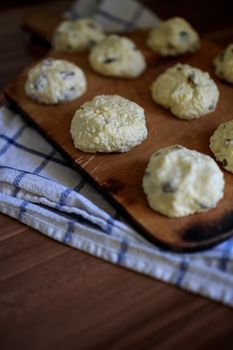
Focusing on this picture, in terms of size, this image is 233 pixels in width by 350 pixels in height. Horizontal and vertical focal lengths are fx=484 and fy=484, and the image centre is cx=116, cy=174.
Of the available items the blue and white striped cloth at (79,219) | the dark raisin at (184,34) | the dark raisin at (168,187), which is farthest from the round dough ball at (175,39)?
the dark raisin at (168,187)

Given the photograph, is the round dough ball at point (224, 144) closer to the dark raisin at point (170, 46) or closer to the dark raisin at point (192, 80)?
the dark raisin at point (192, 80)

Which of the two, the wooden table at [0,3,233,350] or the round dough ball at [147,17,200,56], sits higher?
the round dough ball at [147,17,200,56]

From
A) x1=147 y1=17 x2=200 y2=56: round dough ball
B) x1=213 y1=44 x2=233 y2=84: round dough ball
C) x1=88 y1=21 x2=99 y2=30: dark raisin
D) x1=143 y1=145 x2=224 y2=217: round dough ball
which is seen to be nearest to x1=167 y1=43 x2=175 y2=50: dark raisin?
x1=147 y1=17 x2=200 y2=56: round dough ball

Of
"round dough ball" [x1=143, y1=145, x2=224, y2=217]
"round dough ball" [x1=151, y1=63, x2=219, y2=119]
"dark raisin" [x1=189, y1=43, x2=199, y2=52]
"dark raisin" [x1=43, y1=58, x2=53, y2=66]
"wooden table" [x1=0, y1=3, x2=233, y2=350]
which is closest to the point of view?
"wooden table" [x1=0, y1=3, x2=233, y2=350]

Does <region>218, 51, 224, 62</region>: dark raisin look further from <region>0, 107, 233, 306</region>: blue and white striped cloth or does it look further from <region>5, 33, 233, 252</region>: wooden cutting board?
<region>0, 107, 233, 306</region>: blue and white striped cloth

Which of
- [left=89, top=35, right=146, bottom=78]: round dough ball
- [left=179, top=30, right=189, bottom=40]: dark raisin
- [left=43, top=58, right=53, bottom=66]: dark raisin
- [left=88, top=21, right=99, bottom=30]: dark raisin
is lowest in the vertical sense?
[left=179, top=30, right=189, bottom=40]: dark raisin

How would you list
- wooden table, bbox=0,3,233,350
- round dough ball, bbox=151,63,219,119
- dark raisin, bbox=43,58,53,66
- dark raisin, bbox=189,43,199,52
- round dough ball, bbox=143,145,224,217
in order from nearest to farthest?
wooden table, bbox=0,3,233,350 → round dough ball, bbox=143,145,224,217 → round dough ball, bbox=151,63,219,119 → dark raisin, bbox=43,58,53,66 → dark raisin, bbox=189,43,199,52
